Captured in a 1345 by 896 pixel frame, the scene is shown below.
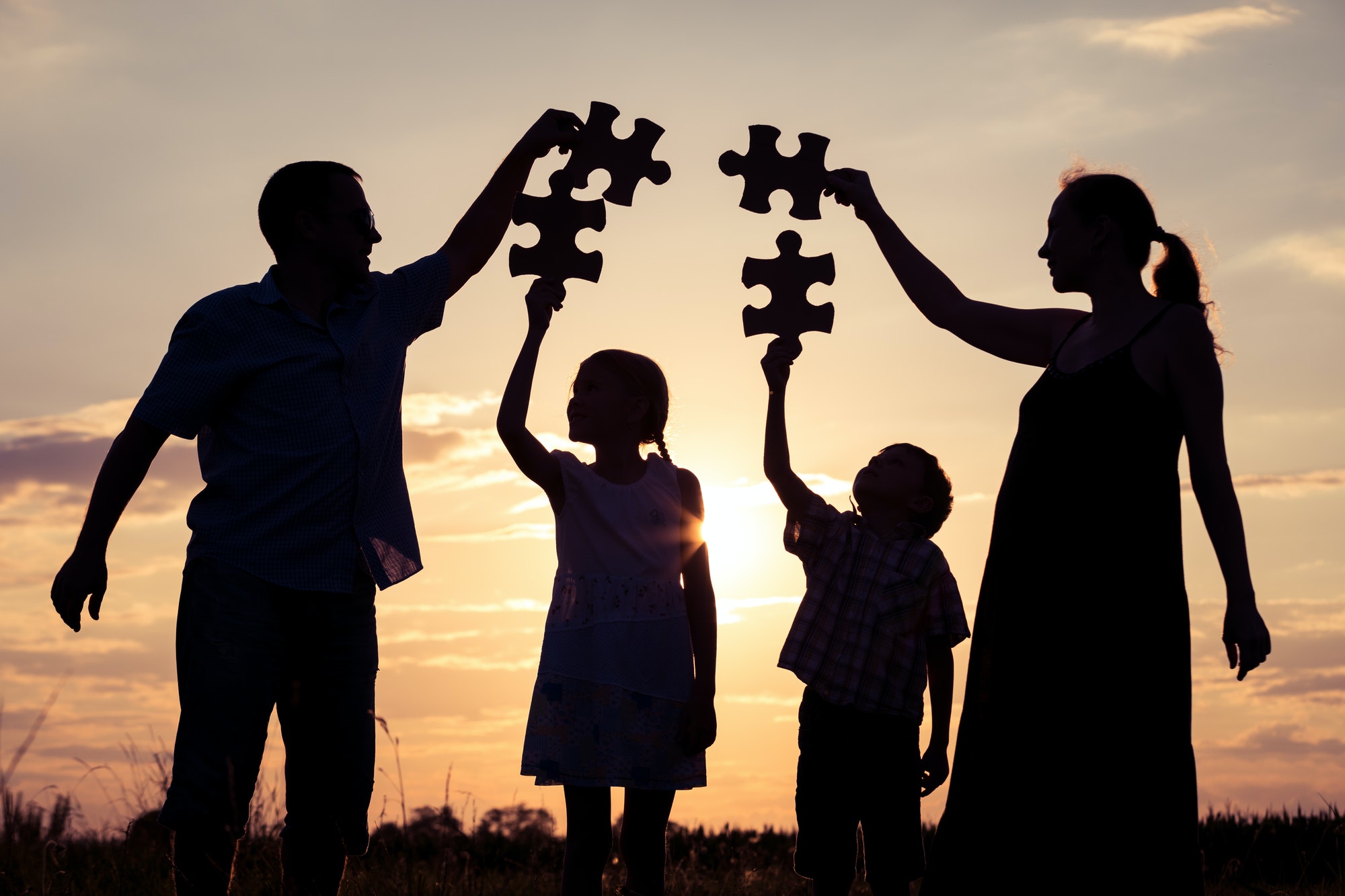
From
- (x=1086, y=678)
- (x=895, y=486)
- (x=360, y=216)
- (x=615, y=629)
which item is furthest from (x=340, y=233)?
(x=1086, y=678)

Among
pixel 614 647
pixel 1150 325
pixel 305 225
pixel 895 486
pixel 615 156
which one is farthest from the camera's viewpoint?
pixel 895 486

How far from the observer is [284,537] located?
164 inches

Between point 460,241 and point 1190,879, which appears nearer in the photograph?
point 1190,879

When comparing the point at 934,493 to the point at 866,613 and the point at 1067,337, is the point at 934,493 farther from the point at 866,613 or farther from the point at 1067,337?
the point at 1067,337

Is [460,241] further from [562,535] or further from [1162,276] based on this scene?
[1162,276]

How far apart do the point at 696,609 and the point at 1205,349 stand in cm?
197

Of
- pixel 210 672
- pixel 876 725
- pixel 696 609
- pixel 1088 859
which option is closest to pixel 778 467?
pixel 696 609

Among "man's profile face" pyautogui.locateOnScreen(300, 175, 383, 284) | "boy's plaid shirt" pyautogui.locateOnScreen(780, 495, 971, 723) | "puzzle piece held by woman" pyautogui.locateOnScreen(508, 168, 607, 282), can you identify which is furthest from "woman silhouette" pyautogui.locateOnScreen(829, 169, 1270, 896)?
"man's profile face" pyautogui.locateOnScreen(300, 175, 383, 284)


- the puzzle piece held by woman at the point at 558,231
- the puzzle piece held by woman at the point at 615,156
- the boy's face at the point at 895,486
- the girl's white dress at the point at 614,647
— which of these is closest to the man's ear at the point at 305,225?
the puzzle piece held by woman at the point at 558,231

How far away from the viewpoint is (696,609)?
15.8ft

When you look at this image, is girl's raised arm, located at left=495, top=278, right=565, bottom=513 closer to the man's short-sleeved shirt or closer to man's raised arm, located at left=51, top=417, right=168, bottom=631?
the man's short-sleeved shirt

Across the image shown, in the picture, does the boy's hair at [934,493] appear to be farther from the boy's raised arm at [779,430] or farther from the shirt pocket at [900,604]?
the boy's raised arm at [779,430]

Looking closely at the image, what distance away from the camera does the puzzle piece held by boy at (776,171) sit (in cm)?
528

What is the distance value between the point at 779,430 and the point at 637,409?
56 cm
